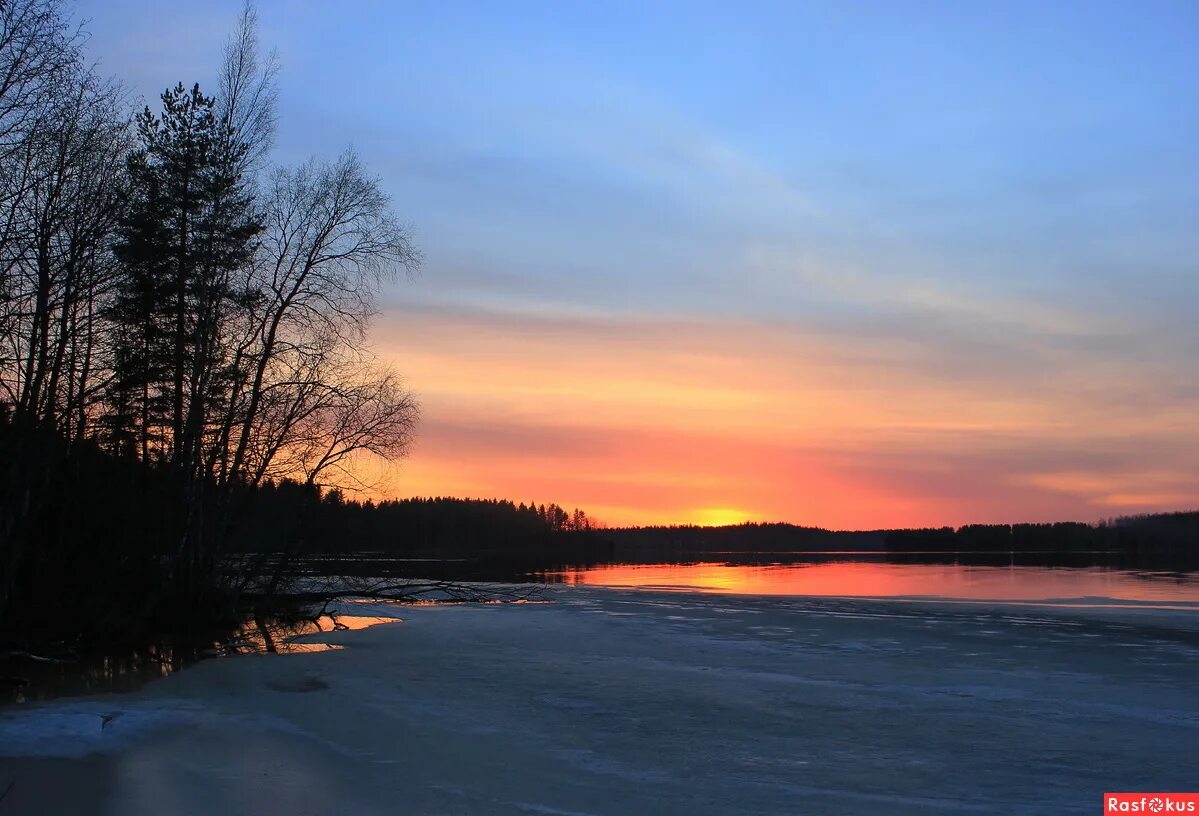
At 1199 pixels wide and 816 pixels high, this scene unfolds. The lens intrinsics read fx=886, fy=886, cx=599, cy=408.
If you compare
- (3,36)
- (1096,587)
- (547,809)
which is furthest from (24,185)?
(1096,587)

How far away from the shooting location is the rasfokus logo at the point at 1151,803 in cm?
704

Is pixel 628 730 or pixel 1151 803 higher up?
pixel 1151 803

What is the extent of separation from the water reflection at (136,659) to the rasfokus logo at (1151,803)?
11.7 meters

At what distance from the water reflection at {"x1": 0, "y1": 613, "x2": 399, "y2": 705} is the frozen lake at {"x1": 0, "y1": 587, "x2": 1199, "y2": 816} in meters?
0.77

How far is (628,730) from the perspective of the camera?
9.89 m

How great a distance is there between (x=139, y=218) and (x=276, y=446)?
6.00 m

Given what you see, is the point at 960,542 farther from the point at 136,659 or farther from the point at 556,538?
the point at 136,659

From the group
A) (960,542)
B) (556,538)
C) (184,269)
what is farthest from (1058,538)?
(184,269)

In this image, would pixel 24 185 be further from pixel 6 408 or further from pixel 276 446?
pixel 276 446

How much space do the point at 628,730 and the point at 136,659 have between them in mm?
9703

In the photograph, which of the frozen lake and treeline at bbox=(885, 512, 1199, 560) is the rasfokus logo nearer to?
the frozen lake

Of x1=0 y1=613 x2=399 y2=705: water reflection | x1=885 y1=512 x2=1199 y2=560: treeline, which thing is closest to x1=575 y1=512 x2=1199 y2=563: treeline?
x1=885 y1=512 x2=1199 y2=560: treeline

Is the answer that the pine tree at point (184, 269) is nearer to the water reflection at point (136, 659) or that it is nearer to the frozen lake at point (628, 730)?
the water reflection at point (136, 659)

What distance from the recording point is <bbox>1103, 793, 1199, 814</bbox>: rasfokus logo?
7043 mm
